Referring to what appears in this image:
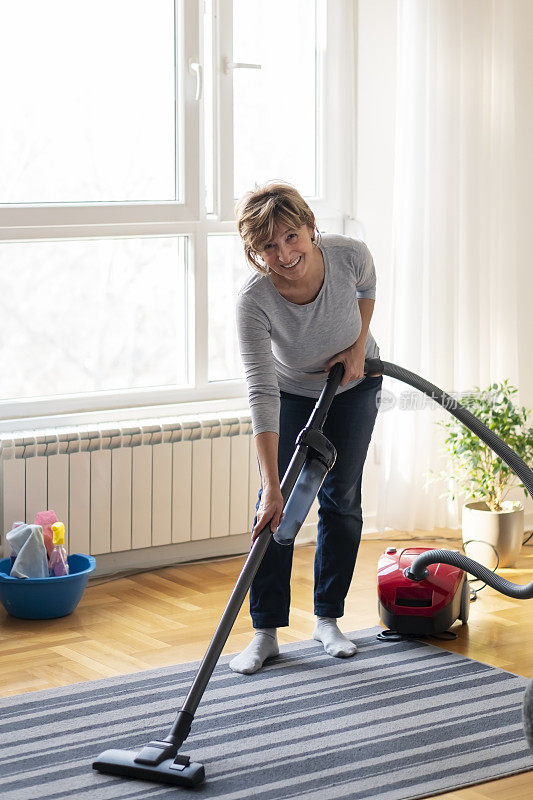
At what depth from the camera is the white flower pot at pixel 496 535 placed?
12.9 feet

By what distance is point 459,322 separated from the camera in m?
4.20

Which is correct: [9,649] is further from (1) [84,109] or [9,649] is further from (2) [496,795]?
(1) [84,109]

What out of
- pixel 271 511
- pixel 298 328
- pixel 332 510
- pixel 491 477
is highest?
pixel 298 328


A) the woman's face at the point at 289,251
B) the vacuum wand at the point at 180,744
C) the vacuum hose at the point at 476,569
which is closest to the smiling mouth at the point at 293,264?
the woman's face at the point at 289,251

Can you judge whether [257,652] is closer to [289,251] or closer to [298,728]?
[298,728]

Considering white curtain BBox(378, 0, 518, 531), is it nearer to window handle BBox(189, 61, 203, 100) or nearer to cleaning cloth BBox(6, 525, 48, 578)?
window handle BBox(189, 61, 203, 100)

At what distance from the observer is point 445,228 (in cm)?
412

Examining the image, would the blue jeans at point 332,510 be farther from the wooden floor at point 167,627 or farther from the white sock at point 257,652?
the wooden floor at point 167,627

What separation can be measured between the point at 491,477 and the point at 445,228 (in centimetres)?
89

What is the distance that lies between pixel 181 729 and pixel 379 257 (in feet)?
7.78

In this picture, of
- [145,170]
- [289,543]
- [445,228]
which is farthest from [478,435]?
[145,170]

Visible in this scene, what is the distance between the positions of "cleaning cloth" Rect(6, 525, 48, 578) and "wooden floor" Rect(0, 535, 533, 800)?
0.47ft

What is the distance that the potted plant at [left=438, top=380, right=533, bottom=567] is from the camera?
3914 millimetres

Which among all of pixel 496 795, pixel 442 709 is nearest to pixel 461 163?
pixel 442 709
